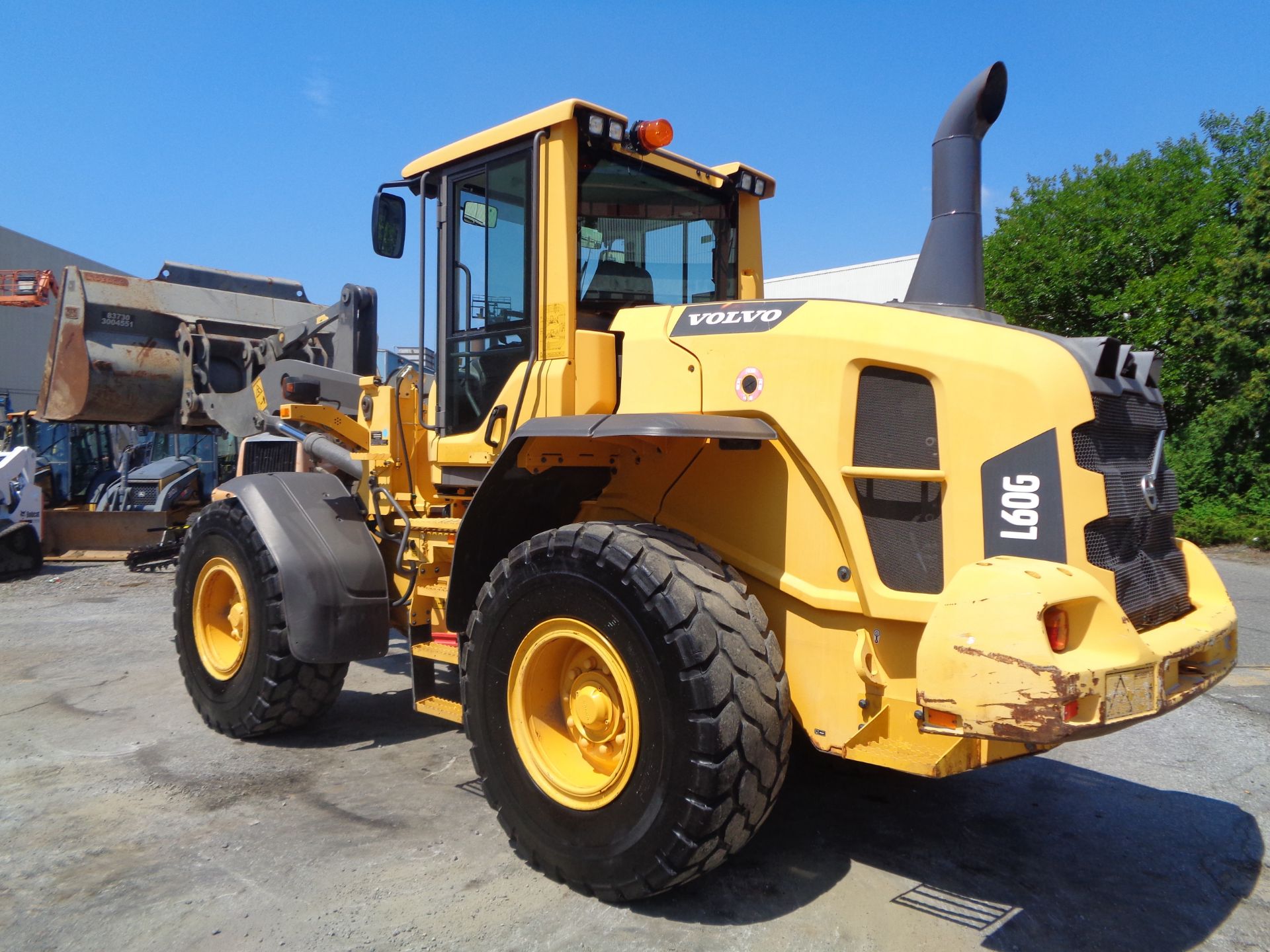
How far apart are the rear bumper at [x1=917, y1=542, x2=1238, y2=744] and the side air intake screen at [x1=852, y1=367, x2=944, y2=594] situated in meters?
0.29

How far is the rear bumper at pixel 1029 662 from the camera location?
2498 mm

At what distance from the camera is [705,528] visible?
361 centimetres

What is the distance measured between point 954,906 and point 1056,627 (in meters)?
1.21

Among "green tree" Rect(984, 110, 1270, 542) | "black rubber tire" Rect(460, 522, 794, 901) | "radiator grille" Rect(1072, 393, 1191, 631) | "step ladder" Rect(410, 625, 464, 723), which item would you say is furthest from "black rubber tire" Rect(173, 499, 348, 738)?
"green tree" Rect(984, 110, 1270, 542)

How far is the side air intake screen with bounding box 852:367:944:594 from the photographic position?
3.07m

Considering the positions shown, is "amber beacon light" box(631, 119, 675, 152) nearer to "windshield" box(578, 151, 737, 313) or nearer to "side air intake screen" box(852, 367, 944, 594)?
"windshield" box(578, 151, 737, 313)

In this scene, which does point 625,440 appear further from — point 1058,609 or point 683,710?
point 1058,609

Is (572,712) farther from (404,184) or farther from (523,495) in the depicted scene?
(404,184)

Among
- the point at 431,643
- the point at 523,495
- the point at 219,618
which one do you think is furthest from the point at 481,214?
the point at 219,618

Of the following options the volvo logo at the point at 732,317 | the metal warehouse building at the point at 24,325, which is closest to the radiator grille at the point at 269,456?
the volvo logo at the point at 732,317

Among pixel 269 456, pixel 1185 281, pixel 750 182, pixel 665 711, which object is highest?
pixel 1185 281

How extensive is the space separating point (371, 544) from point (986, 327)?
127 inches

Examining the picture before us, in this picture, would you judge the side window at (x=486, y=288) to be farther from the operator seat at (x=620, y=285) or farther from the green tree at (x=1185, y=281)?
the green tree at (x=1185, y=281)

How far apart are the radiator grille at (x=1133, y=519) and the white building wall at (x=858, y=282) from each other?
67.5ft
